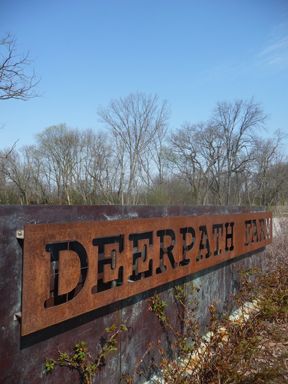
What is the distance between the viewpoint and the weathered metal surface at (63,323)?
2.23 metres

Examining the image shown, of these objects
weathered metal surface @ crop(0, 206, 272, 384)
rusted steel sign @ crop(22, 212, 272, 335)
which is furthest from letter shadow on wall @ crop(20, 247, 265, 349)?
rusted steel sign @ crop(22, 212, 272, 335)

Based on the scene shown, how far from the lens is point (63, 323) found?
8.68 feet

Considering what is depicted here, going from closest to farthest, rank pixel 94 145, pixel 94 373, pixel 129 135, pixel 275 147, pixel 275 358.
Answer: pixel 94 373
pixel 275 358
pixel 129 135
pixel 94 145
pixel 275 147

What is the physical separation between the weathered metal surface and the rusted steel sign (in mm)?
91

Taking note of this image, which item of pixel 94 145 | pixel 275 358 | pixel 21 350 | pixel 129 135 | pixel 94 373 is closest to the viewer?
pixel 21 350

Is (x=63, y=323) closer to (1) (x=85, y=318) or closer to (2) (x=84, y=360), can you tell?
(1) (x=85, y=318)

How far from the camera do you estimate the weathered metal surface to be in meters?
2.23

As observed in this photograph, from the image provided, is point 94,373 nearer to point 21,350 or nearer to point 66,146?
point 21,350

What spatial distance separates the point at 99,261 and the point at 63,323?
0.50m

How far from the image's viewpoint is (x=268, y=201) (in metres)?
54.2

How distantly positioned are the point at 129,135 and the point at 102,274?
134 feet

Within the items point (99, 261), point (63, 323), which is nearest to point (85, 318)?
point (63, 323)

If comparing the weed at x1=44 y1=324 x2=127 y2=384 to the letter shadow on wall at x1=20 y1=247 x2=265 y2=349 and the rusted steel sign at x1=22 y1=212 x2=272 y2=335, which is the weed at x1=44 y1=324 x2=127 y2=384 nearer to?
the letter shadow on wall at x1=20 y1=247 x2=265 y2=349

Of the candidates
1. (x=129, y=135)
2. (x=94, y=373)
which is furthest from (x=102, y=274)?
(x=129, y=135)
